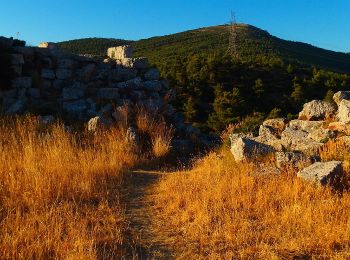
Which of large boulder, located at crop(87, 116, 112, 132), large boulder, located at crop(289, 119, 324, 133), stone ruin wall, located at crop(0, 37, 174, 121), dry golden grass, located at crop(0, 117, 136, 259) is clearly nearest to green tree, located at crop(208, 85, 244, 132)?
stone ruin wall, located at crop(0, 37, 174, 121)

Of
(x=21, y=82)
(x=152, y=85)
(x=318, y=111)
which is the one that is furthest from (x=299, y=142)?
(x=21, y=82)

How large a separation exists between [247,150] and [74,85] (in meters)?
7.23

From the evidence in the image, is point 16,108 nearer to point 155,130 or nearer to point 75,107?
point 75,107

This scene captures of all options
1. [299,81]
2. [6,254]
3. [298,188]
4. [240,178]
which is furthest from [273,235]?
[299,81]

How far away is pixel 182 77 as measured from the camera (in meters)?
41.1

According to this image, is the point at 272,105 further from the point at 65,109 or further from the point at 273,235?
the point at 273,235

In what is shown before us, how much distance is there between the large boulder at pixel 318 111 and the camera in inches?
397

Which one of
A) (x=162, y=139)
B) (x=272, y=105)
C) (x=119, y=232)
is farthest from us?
(x=272, y=105)

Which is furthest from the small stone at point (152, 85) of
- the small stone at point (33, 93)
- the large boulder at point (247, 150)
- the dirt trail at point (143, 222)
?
the large boulder at point (247, 150)

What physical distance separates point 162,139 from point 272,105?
28834 mm

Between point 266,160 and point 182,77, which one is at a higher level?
point 182,77

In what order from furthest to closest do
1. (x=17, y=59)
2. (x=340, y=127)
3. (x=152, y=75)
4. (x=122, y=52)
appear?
(x=122, y=52) < (x=152, y=75) < (x=17, y=59) < (x=340, y=127)

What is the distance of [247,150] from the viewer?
834 centimetres

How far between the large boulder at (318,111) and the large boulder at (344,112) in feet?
1.66
